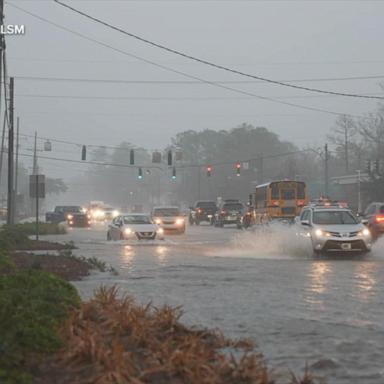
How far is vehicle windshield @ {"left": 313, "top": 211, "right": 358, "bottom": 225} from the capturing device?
2230cm

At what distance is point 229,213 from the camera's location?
184 ft

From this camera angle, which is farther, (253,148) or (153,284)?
(253,148)

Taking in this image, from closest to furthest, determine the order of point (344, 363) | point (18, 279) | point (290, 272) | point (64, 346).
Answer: point (64, 346) → point (344, 363) → point (18, 279) → point (290, 272)

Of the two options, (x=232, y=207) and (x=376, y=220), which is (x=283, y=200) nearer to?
(x=376, y=220)

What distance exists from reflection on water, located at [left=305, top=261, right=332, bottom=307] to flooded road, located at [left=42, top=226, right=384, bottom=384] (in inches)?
0.7

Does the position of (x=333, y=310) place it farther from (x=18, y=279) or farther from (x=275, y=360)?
(x=18, y=279)

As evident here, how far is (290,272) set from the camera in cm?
1750

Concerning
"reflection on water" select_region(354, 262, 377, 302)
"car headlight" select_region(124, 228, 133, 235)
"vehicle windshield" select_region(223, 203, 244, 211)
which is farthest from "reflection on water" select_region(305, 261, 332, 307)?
"vehicle windshield" select_region(223, 203, 244, 211)

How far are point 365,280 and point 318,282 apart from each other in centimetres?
108

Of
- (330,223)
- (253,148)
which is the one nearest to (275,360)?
(330,223)

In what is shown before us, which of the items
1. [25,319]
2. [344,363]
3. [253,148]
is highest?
[253,148]

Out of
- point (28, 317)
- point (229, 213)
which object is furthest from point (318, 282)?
point (229, 213)

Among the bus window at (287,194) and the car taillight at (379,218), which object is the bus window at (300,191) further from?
the car taillight at (379,218)

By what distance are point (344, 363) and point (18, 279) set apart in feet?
13.5
